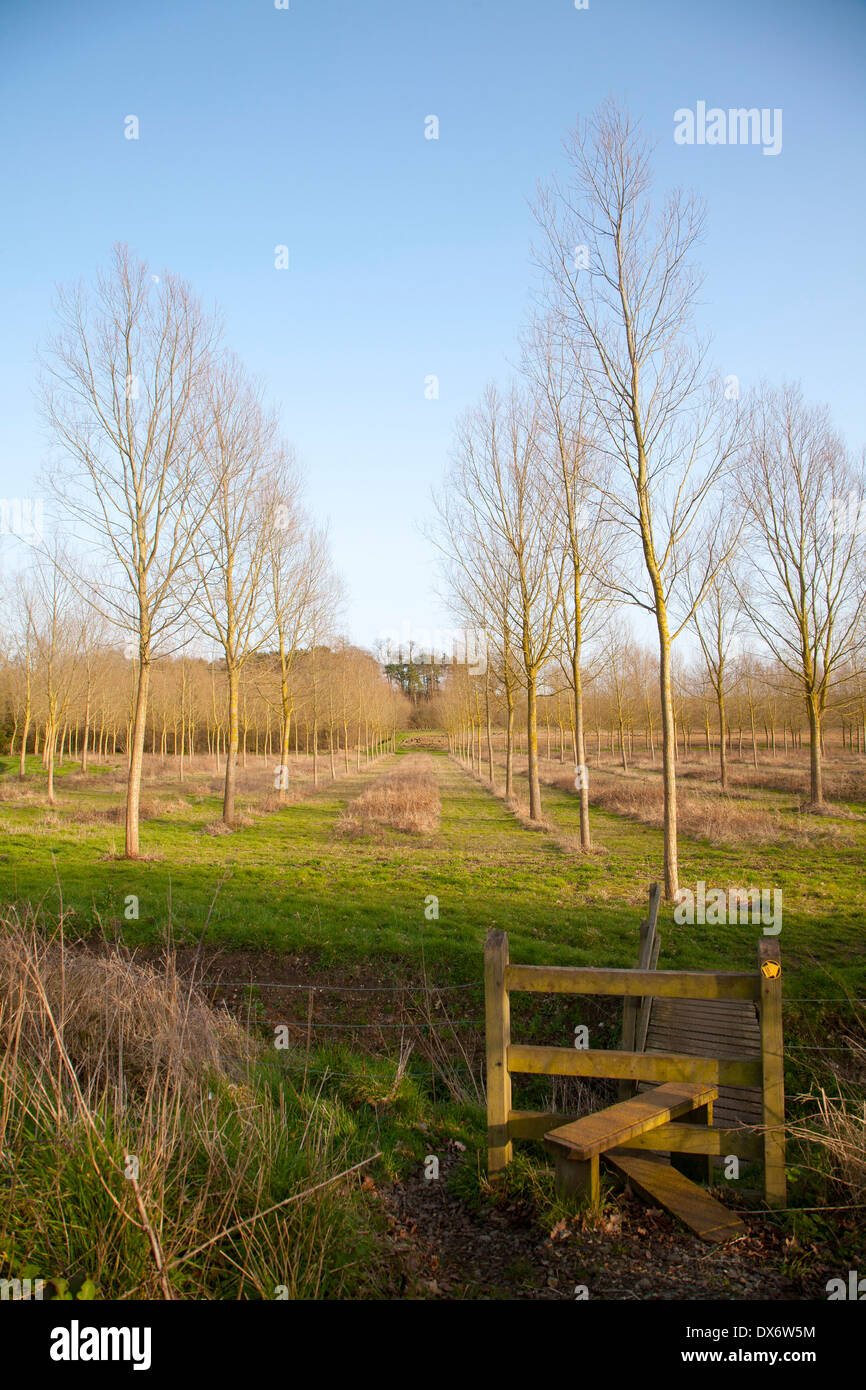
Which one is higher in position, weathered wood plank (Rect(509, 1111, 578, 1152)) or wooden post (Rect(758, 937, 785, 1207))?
wooden post (Rect(758, 937, 785, 1207))

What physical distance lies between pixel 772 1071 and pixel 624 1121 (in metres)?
0.86

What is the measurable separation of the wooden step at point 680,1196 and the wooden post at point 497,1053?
0.62 metres

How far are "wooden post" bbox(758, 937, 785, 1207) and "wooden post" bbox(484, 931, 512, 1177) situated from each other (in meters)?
1.34

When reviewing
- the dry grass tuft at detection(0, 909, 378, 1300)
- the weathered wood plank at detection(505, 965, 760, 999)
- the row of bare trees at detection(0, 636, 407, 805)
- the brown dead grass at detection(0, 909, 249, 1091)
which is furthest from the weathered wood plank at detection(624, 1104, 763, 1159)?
the row of bare trees at detection(0, 636, 407, 805)

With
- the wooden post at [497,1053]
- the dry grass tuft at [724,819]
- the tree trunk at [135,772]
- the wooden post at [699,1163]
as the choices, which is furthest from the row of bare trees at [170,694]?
the wooden post at [699,1163]

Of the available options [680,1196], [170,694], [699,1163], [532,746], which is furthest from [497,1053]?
[170,694]

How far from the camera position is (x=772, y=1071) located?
153 inches

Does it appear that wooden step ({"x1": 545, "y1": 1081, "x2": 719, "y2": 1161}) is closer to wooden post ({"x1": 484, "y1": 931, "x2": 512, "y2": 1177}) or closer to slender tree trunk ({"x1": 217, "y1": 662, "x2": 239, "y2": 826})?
wooden post ({"x1": 484, "y1": 931, "x2": 512, "y2": 1177})

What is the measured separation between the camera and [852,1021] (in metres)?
6.80

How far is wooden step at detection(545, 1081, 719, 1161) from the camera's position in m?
3.55

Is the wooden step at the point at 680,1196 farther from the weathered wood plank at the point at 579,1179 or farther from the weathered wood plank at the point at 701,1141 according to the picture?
the weathered wood plank at the point at 579,1179

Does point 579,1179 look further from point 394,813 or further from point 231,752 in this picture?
point 394,813
